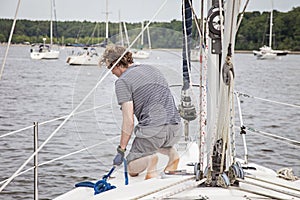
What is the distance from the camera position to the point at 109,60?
9.49 ft

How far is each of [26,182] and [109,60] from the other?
4.39 m

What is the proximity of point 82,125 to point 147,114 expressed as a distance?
307mm

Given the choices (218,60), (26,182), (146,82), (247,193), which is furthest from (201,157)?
(26,182)

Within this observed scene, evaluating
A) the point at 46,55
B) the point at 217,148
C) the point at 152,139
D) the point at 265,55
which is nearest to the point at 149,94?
the point at 152,139

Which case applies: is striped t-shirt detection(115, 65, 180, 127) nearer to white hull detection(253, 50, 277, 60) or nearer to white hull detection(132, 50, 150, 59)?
white hull detection(132, 50, 150, 59)

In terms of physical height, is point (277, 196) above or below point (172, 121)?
below

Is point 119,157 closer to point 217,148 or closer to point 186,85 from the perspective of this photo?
point 186,85

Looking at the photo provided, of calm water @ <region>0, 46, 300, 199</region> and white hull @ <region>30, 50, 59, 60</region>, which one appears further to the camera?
white hull @ <region>30, 50, 59, 60</region>

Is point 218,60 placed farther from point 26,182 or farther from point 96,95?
point 26,182

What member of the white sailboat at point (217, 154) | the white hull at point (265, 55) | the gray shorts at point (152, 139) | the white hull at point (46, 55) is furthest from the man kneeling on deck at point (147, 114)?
the white hull at point (265, 55)

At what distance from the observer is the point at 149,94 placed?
2.97 metres

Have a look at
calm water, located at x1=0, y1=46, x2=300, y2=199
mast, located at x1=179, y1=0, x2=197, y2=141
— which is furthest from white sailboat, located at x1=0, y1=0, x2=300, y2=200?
calm water, located at x1=0, y1=46, x2=300, y2=199

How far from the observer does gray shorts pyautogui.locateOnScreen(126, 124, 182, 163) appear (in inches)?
116

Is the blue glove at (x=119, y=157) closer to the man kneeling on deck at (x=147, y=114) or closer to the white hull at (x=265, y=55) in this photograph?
the man kneeling on deck at (x=147, y=114)
